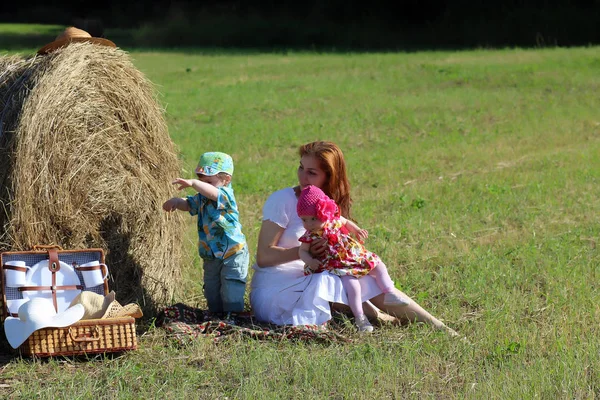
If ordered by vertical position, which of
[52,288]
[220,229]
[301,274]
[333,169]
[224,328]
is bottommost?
[224,328]

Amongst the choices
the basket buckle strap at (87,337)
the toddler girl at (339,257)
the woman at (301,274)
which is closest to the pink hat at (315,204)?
the toddler girl at (339,257)

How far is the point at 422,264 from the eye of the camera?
7.75m

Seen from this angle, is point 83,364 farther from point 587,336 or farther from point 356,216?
point 356,216

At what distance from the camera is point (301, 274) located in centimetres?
624

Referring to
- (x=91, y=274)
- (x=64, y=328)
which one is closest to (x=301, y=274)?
(x=91, y=274)

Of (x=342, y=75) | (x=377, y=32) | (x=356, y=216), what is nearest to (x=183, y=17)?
(x=377, y=32)

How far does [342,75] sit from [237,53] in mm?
7776

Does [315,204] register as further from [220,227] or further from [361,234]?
[220,227]

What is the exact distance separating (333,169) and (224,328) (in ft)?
4.39

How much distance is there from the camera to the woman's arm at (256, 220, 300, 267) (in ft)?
20.3

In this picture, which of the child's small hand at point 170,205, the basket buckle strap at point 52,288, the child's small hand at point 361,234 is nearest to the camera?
the basket buckle strap at point 52,288

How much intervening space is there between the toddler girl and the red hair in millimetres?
219

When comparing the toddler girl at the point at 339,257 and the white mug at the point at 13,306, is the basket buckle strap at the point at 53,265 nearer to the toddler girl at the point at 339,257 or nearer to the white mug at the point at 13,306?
the white mug at the point at 13,306

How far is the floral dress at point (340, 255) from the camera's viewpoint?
235 inches
